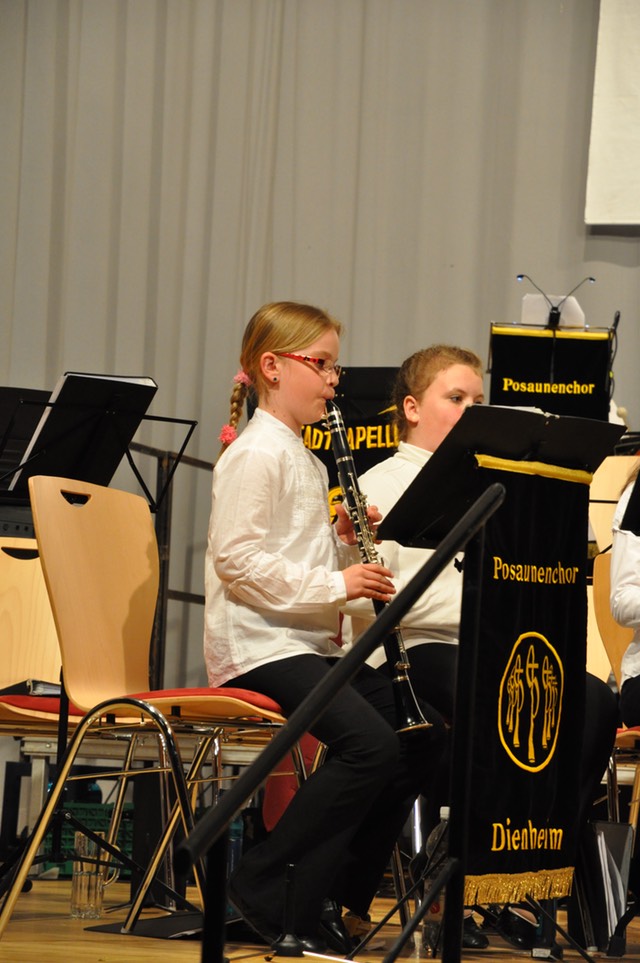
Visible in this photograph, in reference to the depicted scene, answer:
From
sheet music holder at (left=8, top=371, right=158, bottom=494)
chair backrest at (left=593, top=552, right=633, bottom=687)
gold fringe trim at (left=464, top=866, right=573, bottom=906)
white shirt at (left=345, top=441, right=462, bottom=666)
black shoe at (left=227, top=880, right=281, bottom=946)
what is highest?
sheet music holder at (left=8, top=371, right=158, bottom=494)

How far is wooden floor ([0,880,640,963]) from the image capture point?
90.6 inches

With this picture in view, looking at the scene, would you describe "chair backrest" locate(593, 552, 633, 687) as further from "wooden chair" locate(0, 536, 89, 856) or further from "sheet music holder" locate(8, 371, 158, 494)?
"wooden chair" locate(0, 536, 89, 856)

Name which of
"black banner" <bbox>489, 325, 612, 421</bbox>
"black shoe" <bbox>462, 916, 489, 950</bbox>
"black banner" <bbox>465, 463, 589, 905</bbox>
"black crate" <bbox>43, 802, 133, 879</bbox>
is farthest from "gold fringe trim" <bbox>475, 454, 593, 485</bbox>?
"black crate" <bbox>43, 802, 133, 879</bbox>

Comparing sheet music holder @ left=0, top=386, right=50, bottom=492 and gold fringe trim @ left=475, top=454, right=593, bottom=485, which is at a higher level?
gold fringe trim @ left=475, top=454, right=593, bottom=485

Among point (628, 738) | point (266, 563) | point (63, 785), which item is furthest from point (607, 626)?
point (63, 785)

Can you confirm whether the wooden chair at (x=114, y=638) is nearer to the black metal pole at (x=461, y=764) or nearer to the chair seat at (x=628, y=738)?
the black metal pole at (x=461, y=764)

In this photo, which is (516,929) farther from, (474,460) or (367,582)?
(474,460)

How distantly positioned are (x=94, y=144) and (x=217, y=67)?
67 cm

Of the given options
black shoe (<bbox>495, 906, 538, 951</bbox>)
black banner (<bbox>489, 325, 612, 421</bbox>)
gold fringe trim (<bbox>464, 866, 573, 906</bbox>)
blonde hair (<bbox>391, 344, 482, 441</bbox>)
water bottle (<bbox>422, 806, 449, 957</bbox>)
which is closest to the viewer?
gold fringe trim (<bbox>464, 866, 573, 906</bbox>)

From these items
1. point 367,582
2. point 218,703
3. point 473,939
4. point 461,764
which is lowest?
point 473,939

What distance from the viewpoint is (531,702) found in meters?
2.20

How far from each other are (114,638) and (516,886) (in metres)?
0.97

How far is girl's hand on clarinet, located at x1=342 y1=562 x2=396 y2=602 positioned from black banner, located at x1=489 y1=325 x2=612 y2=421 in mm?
2105

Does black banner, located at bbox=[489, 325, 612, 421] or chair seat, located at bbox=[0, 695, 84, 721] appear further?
black banner, located at bbox=[489, 325, 612, 421]
